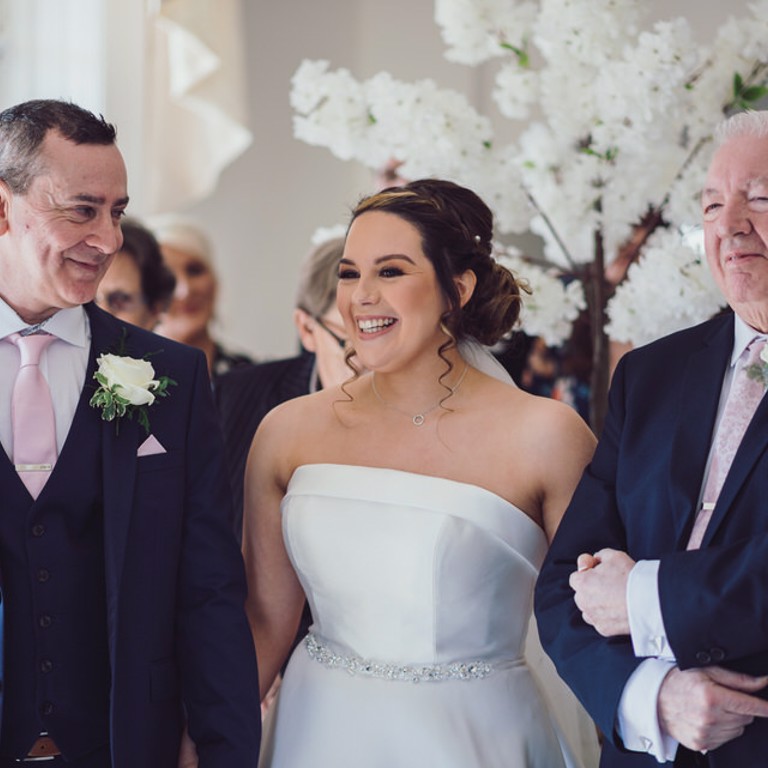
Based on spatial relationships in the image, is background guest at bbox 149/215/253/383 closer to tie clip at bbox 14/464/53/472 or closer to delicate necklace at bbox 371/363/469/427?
delicate necklace at bbox 371/363/469/427

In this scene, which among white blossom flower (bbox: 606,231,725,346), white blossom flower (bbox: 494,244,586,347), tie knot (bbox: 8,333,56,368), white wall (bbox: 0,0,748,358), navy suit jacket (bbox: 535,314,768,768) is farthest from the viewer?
white wall (bbox: 0,0,748,358)

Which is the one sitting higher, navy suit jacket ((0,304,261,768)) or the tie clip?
the tie clip

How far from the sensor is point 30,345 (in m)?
2.41

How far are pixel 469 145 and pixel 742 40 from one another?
67 cm

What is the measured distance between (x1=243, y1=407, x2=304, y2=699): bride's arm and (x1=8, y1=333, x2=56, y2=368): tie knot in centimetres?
57

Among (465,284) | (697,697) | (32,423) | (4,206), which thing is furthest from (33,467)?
(697,697)

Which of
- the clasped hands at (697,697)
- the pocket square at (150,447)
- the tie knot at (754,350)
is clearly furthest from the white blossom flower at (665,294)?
the pocket square at (150,447)

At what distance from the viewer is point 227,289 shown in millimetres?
6547

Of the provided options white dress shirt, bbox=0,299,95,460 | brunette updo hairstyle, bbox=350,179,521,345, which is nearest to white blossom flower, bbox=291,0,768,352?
brunette updo hairstyle, bbox=350,179,521,345

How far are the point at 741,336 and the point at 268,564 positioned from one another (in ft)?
3.63

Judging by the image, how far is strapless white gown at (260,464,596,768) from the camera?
2.58 metres

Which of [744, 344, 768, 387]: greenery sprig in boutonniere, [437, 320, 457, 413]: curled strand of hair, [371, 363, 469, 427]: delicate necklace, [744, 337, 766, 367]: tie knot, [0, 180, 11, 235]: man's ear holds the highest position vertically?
[0, 180, 11, 235]: man's ear

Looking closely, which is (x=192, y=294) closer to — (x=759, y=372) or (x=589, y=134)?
(x=589, y=134)

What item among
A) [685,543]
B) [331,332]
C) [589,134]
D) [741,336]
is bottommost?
[685,543]
